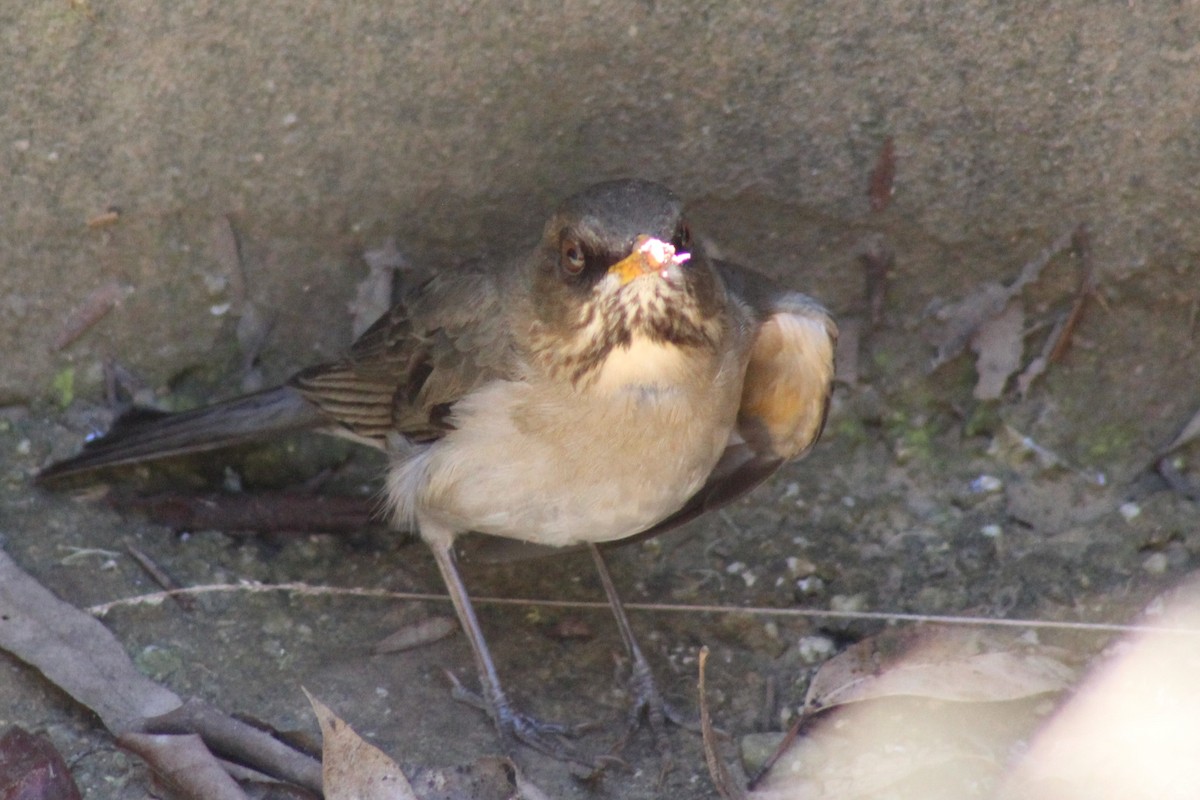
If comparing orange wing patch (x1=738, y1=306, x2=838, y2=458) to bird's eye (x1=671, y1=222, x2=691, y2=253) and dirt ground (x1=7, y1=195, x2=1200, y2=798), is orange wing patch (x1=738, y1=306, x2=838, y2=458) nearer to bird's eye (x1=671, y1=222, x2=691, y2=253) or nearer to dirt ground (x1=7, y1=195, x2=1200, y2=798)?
dirt ground (x1=7, y1=195, x2=1200, y2=798)

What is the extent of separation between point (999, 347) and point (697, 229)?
143 cm

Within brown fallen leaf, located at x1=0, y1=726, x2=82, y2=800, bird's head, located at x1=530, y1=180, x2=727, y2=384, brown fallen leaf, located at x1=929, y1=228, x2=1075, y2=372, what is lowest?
brown fallen leaf, located at x1=0, y1=726, x2=82, y2=800

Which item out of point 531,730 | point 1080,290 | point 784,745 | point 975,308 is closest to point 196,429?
point 531,730

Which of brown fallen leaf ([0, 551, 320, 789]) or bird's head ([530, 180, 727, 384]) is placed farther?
brown fallen leaf ([0, 551, 320, 789])

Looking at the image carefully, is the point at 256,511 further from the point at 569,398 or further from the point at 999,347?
the point at 999,347

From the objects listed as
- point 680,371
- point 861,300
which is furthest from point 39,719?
point 861,300

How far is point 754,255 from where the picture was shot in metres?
6.63

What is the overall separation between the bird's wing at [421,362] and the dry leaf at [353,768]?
128 centimetres

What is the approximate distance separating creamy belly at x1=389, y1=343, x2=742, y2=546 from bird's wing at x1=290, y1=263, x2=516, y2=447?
133 millimetres

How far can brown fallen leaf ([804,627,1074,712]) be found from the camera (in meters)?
5.54

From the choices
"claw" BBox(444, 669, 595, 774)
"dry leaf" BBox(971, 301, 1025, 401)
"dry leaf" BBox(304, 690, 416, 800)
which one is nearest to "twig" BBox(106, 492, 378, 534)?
"claw" BBox(444, 669, 595, 774)

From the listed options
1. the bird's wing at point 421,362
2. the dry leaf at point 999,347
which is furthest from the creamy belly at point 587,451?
the dry leaf at point 999,347

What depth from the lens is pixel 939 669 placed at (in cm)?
564

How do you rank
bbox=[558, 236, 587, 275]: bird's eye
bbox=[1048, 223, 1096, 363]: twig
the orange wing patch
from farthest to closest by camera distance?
bbox=[1048, 223, 1096, 363]: twig
the orange wing patch
bbox=[558, 236, 587, 275]: bird's eye
